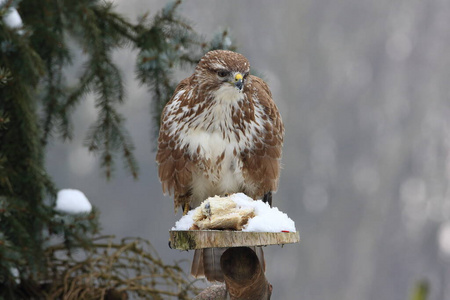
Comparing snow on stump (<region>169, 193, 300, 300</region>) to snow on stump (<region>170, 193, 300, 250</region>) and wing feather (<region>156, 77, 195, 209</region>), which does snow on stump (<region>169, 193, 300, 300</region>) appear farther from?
wing feather (<region>156, 77, 195, 209</region>)

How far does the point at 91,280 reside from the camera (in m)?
2.59

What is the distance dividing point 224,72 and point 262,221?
20.2 inches

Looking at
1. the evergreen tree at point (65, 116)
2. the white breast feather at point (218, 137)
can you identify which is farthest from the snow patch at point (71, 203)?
the white breast feather at point (218, 137)

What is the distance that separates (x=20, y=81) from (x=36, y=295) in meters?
1.04

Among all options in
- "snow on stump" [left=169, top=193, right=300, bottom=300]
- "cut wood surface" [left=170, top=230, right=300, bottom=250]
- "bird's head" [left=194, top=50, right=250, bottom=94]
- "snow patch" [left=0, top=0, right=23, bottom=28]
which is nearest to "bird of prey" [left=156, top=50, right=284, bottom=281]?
"bird's head" [left=194, top=50, right=250, bottom=94]

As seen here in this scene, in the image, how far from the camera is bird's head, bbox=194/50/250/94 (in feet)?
5.97

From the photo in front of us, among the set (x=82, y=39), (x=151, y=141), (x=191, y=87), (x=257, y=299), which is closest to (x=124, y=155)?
(x=151, y=141)

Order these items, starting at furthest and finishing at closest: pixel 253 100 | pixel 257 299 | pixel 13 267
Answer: pixel 13 267 → pixel 253 100 → pixel 257 299

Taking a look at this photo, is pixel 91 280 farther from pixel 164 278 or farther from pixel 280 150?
pixel 280 150

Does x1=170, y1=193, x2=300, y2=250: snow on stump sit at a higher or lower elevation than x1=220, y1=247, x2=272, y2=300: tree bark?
higher

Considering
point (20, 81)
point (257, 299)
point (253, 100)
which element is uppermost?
point (20, 81)

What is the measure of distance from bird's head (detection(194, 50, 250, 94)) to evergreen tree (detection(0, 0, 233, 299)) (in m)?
0.80

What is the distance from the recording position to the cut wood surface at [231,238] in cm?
159

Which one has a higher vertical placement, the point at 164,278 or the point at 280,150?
the point at 280,150
